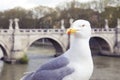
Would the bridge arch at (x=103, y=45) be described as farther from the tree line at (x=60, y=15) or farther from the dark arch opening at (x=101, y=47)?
the tree line at (x=60, y=15)

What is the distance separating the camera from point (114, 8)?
2869cm

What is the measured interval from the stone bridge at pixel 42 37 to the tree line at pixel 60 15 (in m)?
2.89

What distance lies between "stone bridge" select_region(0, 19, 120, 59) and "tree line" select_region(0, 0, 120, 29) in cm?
289

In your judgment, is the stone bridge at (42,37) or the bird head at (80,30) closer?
the bird head at (80,30)

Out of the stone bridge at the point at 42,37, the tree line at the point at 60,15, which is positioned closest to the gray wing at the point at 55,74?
the stone bridge at the point at 42,37

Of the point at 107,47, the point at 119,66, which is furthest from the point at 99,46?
the point at 119,66

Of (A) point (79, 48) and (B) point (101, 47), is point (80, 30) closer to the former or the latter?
(A) point (79, 48)

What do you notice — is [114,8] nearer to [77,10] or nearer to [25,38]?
[77,10]

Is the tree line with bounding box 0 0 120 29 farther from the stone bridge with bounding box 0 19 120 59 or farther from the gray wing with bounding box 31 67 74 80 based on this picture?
the gray wing with bounding box 31 67 74 80

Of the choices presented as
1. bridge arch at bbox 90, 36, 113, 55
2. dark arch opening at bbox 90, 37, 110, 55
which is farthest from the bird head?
dark arch opening at bbox 90, 37, 110, 55

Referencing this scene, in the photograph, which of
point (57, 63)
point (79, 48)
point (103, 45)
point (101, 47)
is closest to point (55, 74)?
point (57, 63)

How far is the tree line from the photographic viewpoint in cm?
2863

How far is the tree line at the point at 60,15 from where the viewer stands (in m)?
28.6

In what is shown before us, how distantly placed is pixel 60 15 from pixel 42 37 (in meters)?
→ 9.43
